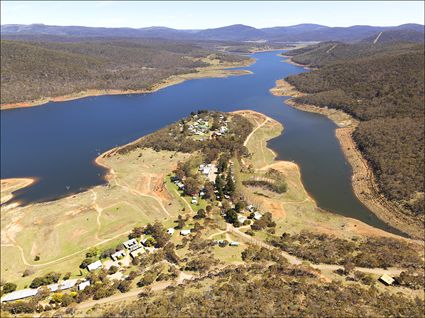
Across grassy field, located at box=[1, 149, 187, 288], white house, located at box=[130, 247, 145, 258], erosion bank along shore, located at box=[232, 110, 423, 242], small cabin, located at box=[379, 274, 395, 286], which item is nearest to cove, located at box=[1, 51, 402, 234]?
erosion bank along shore, located at box=[232, 110, 423, 242]

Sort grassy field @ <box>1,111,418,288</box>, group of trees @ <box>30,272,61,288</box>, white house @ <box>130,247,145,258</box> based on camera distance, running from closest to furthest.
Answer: group of trees @ <box>30,272,61,288</box> → white house @ <box>130,247,145,258</box> → grassy field @ <box>1,111,418,288</box>

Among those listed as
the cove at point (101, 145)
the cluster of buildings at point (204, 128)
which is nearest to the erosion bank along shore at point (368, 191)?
the cove at point (101, 145)

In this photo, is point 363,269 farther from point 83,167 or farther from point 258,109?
point 258,109

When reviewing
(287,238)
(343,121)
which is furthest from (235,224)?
(343,121)

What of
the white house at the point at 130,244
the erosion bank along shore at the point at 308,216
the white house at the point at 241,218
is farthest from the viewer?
the white house at the point at 241,218

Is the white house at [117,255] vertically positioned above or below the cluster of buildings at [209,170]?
below

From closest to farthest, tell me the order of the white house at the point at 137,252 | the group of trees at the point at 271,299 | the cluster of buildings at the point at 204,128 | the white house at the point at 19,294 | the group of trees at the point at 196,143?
the group of trees at the point at 271,299, the white house at the point at 19,294, the white house at the point at 137,252, the group of trees at the point at 196,143, the cluster of buildings at the point at 204,128

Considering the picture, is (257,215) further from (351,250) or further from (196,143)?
(196,143)

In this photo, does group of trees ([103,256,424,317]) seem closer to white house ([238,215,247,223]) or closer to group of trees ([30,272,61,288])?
group of trees ([30,272,61,288])

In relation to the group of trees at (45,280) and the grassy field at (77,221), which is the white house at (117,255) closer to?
the grassy field at (77,221)
